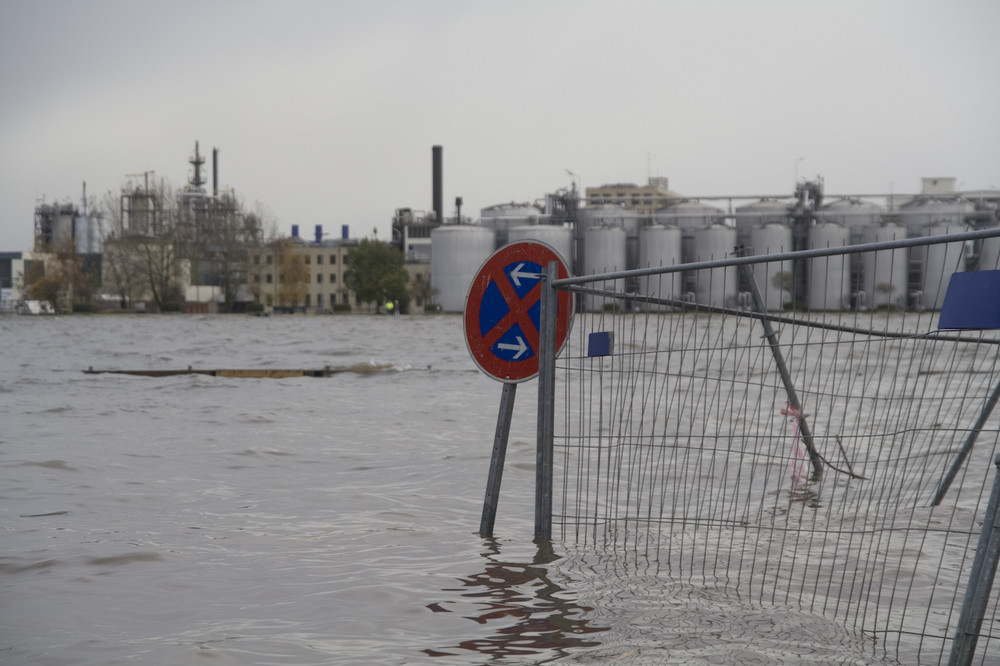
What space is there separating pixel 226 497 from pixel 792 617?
4561 millimetres

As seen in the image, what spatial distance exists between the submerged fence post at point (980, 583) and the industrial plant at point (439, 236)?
58717mm

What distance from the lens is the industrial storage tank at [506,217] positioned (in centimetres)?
9212

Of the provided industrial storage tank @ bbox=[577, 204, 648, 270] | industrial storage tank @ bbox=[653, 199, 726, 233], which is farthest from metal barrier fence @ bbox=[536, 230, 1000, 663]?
industrial storage tank @ bbox=[653, 199, 726, 233]

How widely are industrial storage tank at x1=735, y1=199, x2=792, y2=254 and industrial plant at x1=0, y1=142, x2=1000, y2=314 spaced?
0.11 metres

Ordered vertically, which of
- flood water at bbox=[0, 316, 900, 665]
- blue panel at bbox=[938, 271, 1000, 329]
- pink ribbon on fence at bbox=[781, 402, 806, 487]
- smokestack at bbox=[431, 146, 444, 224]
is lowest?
flood water at bbox=[0, 316, 900, 665]

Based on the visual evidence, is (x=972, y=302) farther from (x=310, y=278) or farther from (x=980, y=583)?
(x=310, y=278)

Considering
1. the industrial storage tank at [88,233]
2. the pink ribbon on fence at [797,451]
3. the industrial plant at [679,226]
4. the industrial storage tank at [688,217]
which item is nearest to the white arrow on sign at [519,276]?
the pink ribbon on fence at [797,451]

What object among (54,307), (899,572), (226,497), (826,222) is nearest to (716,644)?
(899,572)

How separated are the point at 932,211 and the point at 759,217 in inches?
535

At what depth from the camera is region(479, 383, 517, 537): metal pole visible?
230 inches

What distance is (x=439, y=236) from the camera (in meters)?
90.5

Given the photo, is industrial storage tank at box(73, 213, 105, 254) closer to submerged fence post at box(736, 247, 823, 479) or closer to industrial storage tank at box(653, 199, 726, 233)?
industrial storage tank at box(653, 199, 726, 233)

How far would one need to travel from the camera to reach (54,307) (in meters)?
103

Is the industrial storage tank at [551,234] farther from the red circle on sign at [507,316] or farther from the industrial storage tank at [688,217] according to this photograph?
the red circle on sign at [507,316]
